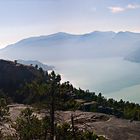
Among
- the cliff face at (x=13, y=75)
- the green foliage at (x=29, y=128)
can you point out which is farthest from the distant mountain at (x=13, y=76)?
the green foliage at (x=29, y=128)

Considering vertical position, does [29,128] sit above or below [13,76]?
below

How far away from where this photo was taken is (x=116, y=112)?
398ft

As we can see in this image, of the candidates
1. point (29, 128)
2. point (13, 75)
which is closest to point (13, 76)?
point (13, 75)

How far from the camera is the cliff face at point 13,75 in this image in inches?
5625

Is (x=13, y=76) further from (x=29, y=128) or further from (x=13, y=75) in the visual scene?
(x=29, y=128)

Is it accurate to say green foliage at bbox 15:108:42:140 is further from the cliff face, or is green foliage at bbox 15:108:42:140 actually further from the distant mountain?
the cliff face

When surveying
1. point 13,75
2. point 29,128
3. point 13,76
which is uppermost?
point 13,75

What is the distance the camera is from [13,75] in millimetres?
146750

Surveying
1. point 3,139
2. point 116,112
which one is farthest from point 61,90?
point 116,112

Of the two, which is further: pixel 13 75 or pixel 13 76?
pixel 13 75

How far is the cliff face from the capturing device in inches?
5625

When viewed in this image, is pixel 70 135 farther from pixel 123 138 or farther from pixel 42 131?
pixel 123 138

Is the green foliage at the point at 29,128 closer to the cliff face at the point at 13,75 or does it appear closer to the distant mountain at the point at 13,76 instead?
the distant mountain at the point at 13,76

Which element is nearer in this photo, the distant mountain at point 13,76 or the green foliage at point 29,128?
the green foliage at point 29,128
